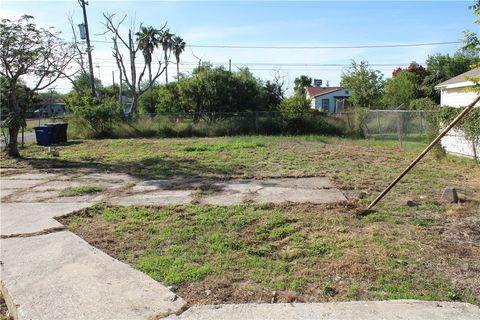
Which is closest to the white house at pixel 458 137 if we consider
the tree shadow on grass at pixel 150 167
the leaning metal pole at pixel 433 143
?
the leaning metal pole at pixel 433 143

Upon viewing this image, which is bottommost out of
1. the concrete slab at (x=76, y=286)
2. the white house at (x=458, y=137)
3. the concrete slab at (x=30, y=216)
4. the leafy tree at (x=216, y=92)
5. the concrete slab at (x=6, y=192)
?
the concrete slab at (x=76, y=286)

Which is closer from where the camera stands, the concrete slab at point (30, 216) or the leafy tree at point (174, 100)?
the concrete slab at point (30, 216)

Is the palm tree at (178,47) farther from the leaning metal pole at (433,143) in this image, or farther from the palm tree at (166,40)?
the leaning metal pole at (433,143)

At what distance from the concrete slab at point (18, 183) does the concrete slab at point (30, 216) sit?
182 cm

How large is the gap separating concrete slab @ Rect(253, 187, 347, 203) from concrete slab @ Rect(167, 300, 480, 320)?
3383 millimetres

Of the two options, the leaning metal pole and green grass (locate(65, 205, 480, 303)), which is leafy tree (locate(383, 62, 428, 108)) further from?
green grass (locate(65, 205, 480, 303))

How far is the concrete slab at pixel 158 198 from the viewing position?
22.4 feet

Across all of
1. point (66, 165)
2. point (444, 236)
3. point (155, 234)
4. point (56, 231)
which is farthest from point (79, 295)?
point (66, 165)

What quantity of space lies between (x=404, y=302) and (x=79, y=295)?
2.64 metres

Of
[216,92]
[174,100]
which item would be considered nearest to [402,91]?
[216,92]

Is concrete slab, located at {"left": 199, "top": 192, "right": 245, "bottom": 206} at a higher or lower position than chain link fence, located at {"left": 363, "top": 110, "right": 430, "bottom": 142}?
lower

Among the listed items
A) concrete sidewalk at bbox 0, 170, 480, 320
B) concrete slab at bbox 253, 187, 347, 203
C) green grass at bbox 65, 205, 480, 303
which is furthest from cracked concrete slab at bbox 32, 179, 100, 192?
concrete slab at bbox 253, 187, 347, 203

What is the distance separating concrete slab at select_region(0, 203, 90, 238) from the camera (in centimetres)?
540

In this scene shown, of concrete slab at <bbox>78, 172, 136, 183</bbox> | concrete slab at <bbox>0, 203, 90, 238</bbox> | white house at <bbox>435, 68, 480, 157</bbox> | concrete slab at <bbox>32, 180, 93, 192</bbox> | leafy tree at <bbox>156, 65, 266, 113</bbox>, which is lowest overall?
concrete slab at <bbox>0, 203, 90, 238</bbox>
